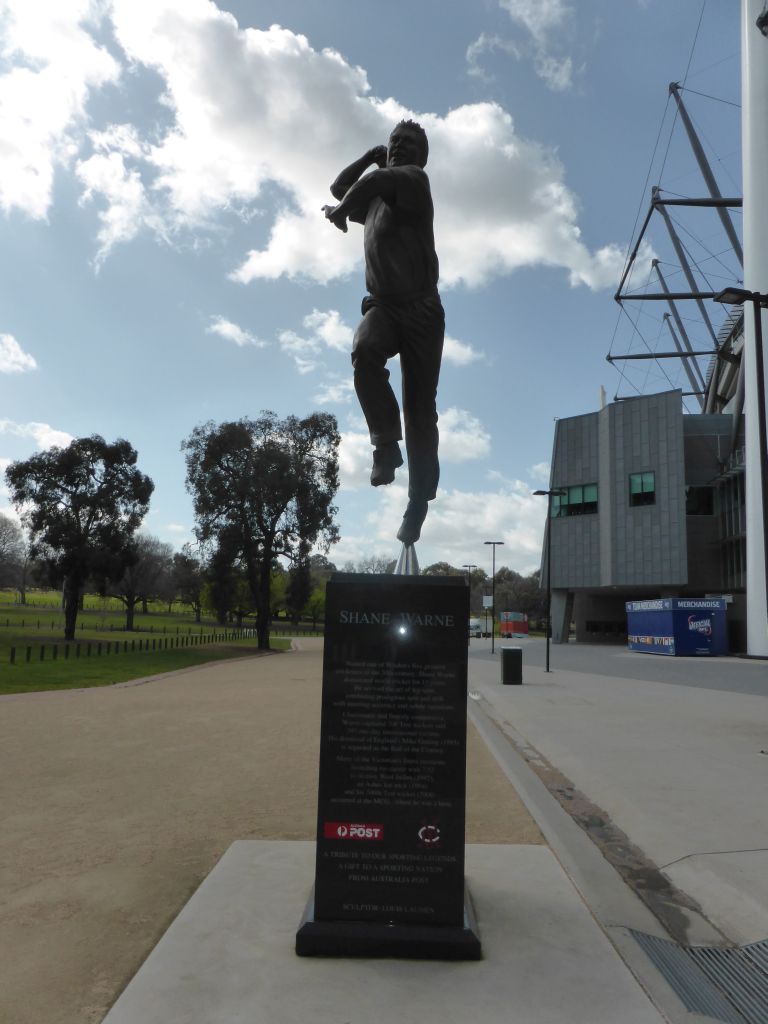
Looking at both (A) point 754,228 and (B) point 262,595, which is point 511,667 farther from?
(A) point 754,228

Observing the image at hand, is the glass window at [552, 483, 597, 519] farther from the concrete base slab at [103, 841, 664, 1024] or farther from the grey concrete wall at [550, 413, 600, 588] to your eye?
the concrete base slab at [103, 841, 664, 1024]

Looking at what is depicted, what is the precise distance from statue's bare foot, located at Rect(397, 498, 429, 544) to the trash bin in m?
16.0

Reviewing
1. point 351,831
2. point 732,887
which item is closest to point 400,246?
point 351,831

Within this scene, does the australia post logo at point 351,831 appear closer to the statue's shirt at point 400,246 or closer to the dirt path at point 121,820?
the dirt path at point 121,820

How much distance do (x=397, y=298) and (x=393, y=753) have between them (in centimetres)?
286

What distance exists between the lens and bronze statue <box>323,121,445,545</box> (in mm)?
4711

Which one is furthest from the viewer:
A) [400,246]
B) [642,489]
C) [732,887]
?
[642,489]

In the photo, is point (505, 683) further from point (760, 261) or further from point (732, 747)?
point (760, 261)

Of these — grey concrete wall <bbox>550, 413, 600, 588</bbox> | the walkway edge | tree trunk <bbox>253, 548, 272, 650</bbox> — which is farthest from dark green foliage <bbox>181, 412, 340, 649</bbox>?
the walkway edge

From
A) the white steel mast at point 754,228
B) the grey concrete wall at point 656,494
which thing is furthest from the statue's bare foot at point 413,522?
the grey concrete wall at point 656,494

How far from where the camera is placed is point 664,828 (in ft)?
19.3

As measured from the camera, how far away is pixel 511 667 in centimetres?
2042

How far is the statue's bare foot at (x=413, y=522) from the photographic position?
5078 mm

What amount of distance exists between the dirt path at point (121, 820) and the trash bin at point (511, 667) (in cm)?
855
